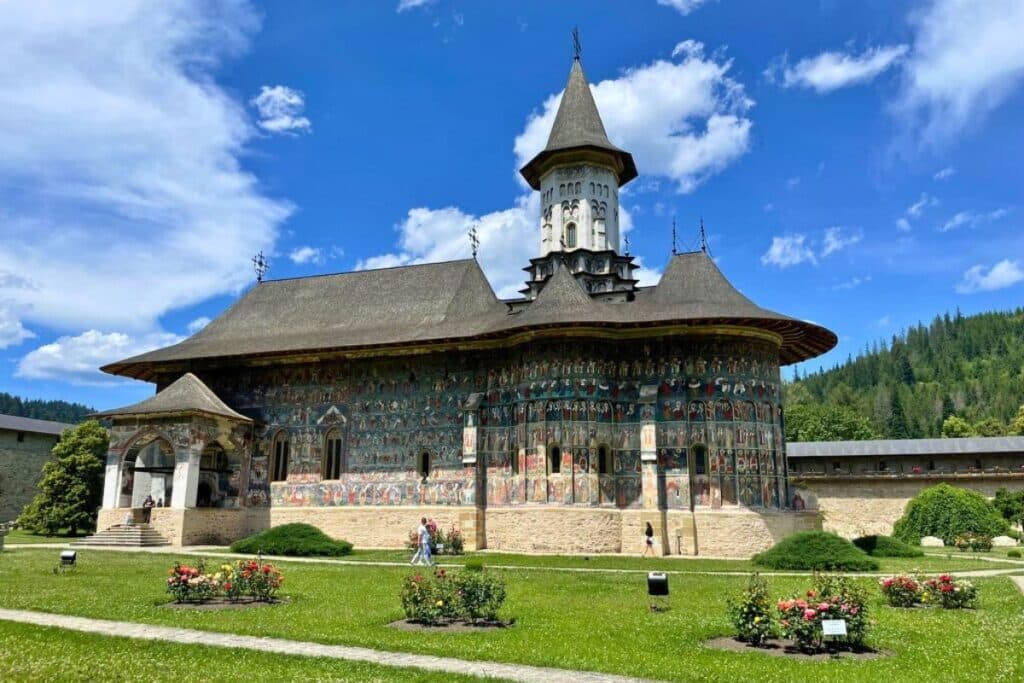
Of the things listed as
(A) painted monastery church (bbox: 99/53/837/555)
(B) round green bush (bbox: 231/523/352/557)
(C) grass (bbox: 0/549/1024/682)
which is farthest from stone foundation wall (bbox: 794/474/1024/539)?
(C) grass (bbox: 0/549/1024/682)

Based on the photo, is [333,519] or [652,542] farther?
[333,519]

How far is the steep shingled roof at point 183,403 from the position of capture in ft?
88.8

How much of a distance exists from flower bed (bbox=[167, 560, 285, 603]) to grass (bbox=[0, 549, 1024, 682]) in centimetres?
43

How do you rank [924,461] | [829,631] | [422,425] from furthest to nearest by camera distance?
[924,461]
[422,425]
[829,631]

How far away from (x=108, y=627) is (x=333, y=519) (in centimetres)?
1740

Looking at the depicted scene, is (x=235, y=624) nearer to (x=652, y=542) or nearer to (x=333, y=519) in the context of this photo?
(x=652, y=542)

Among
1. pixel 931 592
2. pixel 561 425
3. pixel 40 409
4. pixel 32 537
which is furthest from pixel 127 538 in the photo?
pixel 40 409

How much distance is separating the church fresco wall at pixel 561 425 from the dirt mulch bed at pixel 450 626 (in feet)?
43.2

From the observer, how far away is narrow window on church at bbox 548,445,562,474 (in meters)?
24.3

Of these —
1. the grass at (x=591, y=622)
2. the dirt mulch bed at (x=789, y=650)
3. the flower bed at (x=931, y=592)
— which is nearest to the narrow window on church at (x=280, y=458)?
the grass at (x=591, y=622)

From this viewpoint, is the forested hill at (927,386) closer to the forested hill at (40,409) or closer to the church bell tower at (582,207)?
the church bell tower at (582,207)

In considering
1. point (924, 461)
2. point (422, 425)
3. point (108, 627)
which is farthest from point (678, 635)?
point (924, 461)

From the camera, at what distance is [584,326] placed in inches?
955

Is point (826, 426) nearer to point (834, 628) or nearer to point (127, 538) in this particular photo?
point (127, 538)
